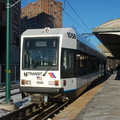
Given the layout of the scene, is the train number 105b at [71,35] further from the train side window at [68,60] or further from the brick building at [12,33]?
the brick building at [12,33]

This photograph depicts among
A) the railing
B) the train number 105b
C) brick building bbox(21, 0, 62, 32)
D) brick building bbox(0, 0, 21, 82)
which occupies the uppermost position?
brick building bbox(21, 0, 62, 32)

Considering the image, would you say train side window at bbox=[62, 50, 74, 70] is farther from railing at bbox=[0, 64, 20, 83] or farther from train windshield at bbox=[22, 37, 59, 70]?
railing at bbox=[0, 64, 20, 83]

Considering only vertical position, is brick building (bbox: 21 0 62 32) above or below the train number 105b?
above

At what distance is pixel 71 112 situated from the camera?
26.5 ft

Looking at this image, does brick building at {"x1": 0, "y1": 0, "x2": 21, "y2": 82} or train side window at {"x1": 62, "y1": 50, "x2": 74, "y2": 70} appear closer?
train side window at {"x1": 62, "y1": 50, "x2": 74, "y2": 70}


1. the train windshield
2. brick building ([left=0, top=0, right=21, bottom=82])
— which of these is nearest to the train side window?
the train windshield

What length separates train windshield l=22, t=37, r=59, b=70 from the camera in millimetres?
9086

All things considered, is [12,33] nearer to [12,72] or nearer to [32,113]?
[12,72]

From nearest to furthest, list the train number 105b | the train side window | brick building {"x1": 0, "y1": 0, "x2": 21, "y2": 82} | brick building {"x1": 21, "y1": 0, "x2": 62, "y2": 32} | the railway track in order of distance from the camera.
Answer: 1. the railway track
2. the train side window
3. the train number 105b
4. brick building {"x1": 0, "y1": 0, "x2": 21, "y2": 82}
5. brick building {"x1": 21, "y1": 0, "x2": 62, "y2": 32}

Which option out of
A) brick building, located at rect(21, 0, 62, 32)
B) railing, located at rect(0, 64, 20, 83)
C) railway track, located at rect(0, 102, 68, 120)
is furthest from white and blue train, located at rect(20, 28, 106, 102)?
railing, located at rect(0, 64, 20, 83)

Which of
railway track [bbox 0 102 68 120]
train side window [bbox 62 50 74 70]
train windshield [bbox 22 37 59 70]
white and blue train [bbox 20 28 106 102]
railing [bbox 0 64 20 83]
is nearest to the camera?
railway track [bbox 0 102 68 120]

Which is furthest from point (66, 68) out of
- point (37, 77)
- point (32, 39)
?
point (32, 39)

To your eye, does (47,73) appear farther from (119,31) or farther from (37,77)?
(119,31)

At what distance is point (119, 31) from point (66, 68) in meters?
9.83
